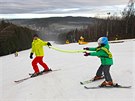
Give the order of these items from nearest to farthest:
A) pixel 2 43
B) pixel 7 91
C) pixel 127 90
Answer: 1. pixel 127 90
2. pixel 7 91
3. pixel 2 43

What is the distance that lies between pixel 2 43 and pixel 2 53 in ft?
23.6

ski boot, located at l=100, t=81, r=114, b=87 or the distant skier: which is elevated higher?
the distant skier

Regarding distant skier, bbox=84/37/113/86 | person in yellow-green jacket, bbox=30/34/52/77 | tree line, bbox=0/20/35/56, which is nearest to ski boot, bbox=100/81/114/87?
→ distant skier, bbox=84/37/113/86

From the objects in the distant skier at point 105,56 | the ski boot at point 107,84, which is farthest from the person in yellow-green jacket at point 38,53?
the ski boot at point 107,84

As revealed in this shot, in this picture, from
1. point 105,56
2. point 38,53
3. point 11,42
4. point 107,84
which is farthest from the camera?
point 11,42

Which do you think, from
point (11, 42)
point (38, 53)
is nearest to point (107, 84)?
point (38, 53)

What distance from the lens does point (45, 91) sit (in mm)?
9578

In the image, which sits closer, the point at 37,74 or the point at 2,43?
the point at 37,74

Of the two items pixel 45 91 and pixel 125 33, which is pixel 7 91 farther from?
pixel 125 33

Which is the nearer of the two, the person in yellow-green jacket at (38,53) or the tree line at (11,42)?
the person in yellow-green jacket at (38,53)

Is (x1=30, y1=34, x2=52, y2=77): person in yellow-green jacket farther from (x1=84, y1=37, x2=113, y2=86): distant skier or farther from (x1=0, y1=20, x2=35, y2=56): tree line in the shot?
(x1=0, y1=20, x2=35, y2=56): tree line

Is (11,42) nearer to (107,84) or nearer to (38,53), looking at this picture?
(38,53)

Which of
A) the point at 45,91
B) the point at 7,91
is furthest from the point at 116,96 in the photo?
the point at 7,91

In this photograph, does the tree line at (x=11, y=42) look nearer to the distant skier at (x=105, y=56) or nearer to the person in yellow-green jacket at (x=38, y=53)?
the person in yellow-green jacket at (x=38, y=53)
